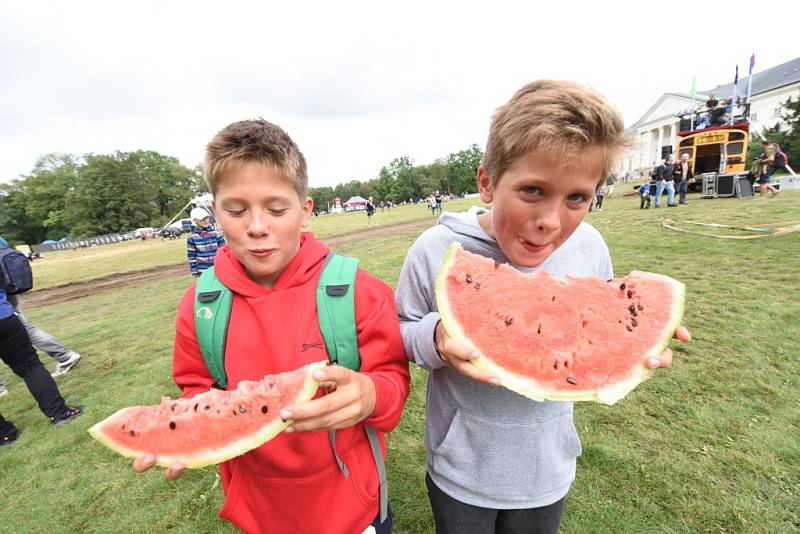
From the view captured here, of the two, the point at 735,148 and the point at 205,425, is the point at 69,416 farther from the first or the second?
the point at 735,148

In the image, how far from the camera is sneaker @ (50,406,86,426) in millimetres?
4504

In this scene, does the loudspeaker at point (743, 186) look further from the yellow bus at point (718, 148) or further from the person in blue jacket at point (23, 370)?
the person in blue jacket at point (23, 370)

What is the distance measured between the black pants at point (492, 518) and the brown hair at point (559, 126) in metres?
1.56

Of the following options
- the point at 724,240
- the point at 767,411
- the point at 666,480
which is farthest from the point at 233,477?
the point at 724,240

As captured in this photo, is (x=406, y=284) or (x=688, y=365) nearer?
(x=406, y=284)

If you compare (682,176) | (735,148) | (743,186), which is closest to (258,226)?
(682,176)

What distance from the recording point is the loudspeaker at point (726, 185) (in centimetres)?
1628

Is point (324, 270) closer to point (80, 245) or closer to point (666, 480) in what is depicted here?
point (666, 480)

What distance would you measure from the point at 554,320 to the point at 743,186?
71.4 feet

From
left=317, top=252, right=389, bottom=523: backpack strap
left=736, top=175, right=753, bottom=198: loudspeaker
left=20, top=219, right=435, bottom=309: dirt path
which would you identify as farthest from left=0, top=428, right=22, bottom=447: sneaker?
left=736, top=175, right=753, bottom=198: loudspeaker

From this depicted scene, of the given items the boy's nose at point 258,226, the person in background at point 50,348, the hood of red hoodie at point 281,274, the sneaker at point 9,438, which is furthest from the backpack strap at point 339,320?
the person in background at point 50,348

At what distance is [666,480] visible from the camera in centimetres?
279

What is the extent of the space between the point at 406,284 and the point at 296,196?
0.72 meters

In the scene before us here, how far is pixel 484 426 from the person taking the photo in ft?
5.25
